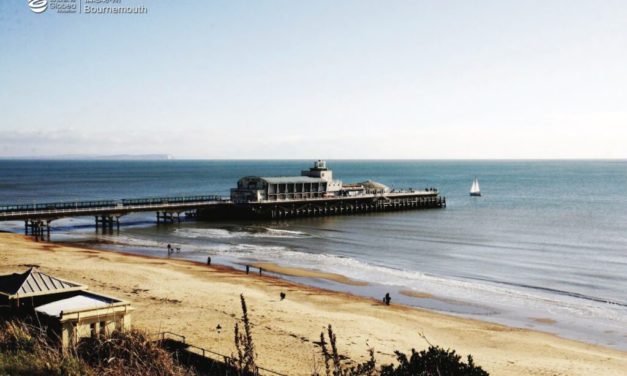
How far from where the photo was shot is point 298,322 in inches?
1105

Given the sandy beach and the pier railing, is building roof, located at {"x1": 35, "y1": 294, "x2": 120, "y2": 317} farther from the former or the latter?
the pier railing

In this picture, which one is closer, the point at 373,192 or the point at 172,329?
the point at 172,329

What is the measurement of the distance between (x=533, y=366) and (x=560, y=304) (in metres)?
11.9

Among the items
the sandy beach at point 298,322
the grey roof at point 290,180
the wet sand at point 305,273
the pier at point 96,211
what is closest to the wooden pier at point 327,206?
the pier at point 96,211

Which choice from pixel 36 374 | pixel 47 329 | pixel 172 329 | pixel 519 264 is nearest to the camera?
pixel 36 374

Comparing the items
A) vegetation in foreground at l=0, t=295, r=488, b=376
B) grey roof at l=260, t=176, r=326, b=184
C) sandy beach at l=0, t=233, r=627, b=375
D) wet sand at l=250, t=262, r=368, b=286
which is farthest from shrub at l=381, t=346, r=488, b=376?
grey roof at l=260, t=176, r=326, b=184

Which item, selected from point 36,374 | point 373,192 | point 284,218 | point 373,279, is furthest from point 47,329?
point 373,192

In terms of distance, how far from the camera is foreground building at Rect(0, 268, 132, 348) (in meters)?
19.1

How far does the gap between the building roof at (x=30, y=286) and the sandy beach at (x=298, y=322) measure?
3.48 metres

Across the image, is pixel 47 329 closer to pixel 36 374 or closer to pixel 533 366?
pixel 36 374

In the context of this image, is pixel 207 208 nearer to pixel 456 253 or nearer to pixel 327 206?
pixel 327 206

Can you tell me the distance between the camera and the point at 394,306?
3253 centimetres

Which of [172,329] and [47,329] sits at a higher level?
[47,329]

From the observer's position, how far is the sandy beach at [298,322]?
23.5 meters
